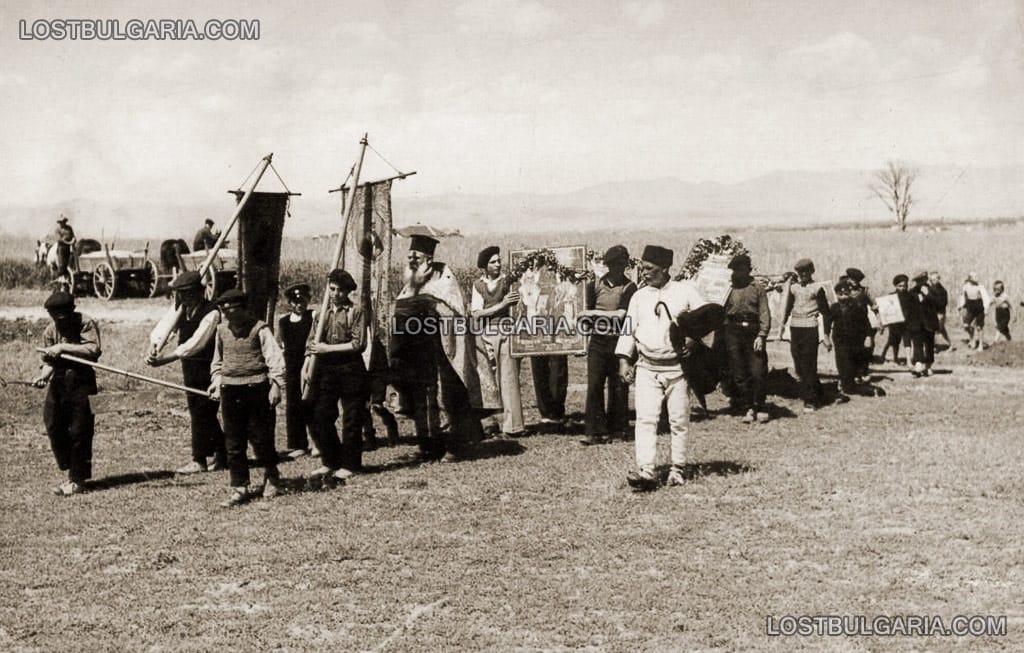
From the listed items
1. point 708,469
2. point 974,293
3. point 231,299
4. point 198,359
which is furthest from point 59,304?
point 974,293

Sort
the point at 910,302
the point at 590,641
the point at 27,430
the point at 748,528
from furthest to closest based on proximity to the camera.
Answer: the point at 910,302 < the point at 27,430 < the point at 748,528 < the point at 590,641

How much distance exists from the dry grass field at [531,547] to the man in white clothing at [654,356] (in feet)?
1.48

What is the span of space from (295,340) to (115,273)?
Result: 1995 centimetres

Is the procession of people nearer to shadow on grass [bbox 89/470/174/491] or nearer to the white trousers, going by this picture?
the white trousers

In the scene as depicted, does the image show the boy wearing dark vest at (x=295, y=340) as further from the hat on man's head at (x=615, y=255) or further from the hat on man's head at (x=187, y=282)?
the hat on man's head at (x=615, y=255)

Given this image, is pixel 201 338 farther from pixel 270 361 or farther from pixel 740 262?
pixel 740 262

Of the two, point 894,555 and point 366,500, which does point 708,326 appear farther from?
point 366,500

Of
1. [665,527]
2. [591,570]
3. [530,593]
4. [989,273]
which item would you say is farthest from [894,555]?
[989,273]

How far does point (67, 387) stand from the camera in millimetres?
9336

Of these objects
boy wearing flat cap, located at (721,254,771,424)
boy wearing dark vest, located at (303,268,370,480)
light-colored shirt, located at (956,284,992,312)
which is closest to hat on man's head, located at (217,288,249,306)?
boy wearing dark vest, located at (303,268,370,480)

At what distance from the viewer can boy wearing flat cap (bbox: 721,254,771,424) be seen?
13.2 m

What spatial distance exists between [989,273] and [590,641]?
28676mm

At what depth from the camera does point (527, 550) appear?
7.38m

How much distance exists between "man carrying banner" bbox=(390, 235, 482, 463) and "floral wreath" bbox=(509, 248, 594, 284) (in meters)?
1.67
